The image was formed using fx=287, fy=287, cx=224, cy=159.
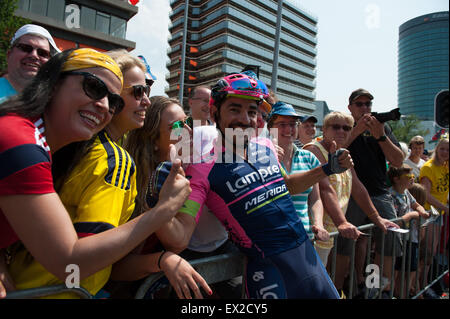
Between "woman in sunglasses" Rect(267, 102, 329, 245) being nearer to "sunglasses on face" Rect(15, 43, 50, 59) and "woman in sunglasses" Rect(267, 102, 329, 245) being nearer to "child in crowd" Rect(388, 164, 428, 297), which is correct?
"child in crowd" Rect(388, 164, 428, 297)

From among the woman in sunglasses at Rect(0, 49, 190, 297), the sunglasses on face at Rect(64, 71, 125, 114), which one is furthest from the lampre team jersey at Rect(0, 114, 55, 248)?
the sunglasses on face at Rect(64, 71, 125, 114)

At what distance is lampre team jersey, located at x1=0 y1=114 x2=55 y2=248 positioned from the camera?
0.99m

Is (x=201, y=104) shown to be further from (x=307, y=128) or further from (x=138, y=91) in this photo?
(x=138, y=91)

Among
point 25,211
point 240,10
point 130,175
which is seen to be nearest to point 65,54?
point 130,175

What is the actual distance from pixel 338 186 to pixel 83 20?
27982mm

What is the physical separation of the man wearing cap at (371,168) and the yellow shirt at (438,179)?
2202 mm

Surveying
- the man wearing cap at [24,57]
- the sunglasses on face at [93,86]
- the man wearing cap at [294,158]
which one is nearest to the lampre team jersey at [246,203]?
the sunglasses on face at [93,86]

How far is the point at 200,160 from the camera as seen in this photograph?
189cm

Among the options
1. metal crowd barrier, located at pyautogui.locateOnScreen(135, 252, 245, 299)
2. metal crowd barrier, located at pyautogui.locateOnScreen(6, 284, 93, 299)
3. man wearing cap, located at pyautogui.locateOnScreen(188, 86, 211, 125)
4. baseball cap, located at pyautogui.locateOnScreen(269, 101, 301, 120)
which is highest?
man wearing cap, located at pyautogui.locateOnScreen(188, 86, 211, 125)

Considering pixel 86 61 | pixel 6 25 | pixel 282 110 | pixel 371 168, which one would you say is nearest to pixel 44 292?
pixel 86 61

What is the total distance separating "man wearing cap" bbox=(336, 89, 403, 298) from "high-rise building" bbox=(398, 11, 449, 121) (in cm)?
10216

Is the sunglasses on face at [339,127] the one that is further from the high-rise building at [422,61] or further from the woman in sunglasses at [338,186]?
the high-rise building at [422,61]
